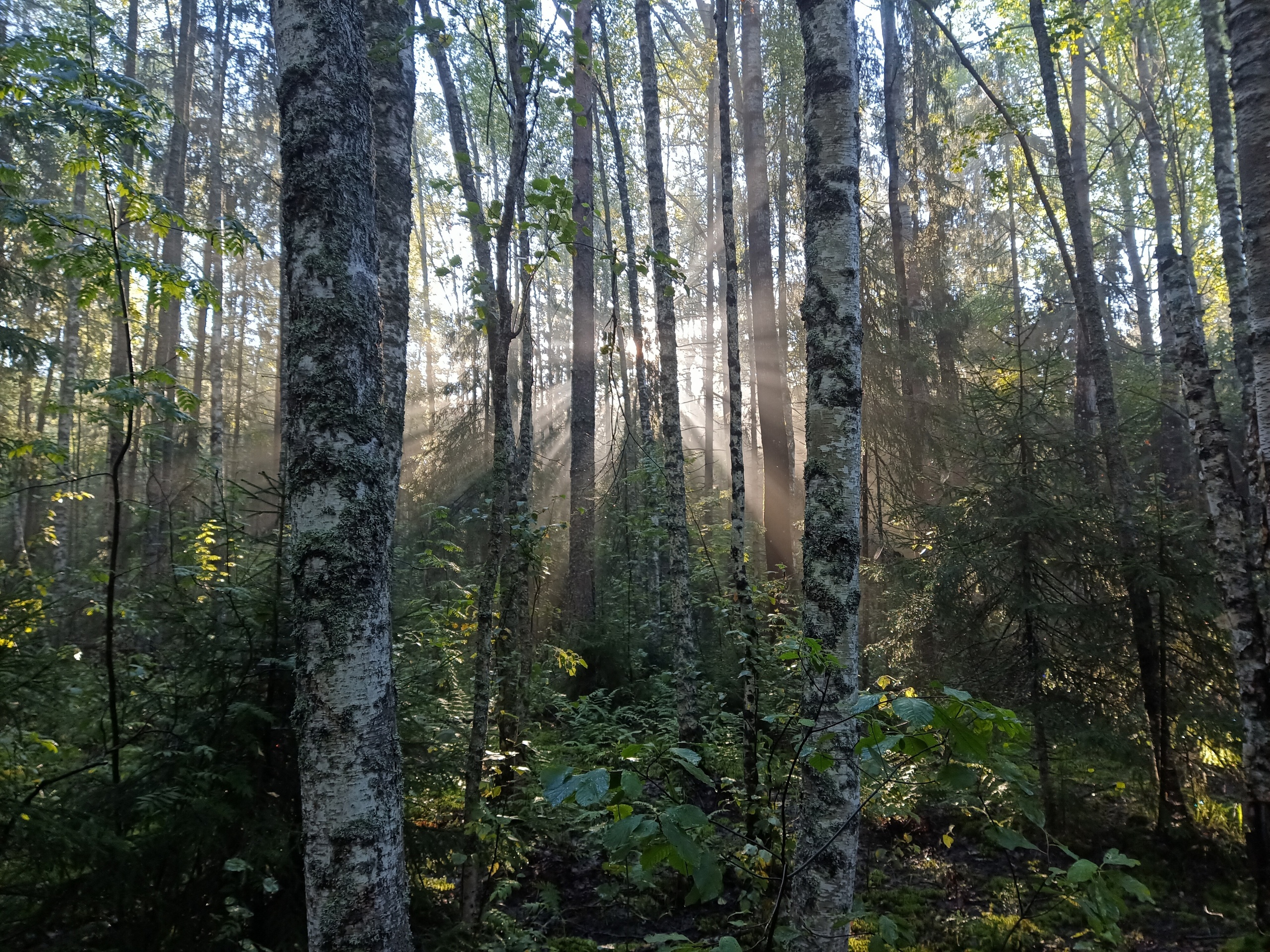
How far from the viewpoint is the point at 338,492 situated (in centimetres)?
228

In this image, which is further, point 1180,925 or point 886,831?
point 886,831

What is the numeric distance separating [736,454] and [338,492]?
3.91m

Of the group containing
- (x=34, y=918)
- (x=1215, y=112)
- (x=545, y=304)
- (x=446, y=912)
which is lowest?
(x=446, y=912)

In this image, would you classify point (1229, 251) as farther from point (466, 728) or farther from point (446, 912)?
point (446, 912)

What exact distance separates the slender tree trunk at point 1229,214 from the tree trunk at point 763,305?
216 inches

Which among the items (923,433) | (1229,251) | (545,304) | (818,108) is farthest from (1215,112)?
(545,304)

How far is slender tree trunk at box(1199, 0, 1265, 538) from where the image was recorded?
16.9ft

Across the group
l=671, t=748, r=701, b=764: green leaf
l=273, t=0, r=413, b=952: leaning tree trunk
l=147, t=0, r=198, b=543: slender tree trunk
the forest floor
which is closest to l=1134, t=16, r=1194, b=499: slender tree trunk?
the forest floor

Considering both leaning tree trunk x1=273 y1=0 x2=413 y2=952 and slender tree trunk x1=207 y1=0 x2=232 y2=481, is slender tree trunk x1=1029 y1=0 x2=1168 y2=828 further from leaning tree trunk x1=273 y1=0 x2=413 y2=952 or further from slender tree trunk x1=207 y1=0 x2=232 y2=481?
slender tree trunk x1=207 y1=0 x2=232 y2=481

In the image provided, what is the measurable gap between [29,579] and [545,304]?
94.5 ft

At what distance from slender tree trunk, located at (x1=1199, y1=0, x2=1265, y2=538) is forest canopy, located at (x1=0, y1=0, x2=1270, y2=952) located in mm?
77

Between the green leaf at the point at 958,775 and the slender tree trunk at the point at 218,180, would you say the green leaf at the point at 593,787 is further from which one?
the slender tree trunk at the point at 218,180

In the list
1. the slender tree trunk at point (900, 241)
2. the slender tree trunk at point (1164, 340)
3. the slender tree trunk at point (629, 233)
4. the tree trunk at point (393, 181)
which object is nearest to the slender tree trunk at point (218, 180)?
the slender tree trunk at point (629, 233)

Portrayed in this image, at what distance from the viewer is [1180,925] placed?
4781mm
